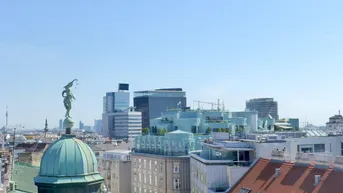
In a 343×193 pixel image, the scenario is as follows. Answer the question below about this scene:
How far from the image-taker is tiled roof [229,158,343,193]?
120ft

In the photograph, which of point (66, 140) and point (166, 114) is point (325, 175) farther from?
point (166, 114)

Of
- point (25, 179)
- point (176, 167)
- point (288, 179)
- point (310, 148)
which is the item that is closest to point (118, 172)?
point (176, 167)

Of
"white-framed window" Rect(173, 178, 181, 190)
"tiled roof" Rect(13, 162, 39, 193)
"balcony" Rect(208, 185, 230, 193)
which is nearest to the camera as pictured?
"tiled roof" Rect(13, 162, 39, 193)

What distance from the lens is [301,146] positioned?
185 feet

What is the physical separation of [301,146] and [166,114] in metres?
50.3

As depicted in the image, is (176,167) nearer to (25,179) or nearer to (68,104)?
(25,179)

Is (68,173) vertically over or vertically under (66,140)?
under

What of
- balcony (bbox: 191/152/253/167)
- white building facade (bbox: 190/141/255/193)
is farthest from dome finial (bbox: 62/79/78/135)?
balcony (bbox: 191/152/253/167)

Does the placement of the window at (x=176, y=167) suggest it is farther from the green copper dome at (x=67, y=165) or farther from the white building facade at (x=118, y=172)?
the green copper dome at (x=67, y=165)

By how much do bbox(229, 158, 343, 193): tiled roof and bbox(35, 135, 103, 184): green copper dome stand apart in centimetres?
2339

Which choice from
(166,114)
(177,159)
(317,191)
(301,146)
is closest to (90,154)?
(317,191)

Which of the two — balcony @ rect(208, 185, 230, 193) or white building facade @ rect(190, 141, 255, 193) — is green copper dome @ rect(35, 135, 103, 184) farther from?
balcony @ rect(208, 185, 230, 193)

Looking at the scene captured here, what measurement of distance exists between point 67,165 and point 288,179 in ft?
95.1

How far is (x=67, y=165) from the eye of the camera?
1730cm
